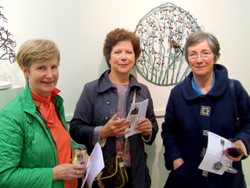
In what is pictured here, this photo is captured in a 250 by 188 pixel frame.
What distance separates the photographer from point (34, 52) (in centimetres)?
93

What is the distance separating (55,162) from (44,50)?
56 centimetres

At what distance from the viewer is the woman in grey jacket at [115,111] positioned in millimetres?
1419

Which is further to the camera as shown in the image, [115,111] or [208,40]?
[115,111]

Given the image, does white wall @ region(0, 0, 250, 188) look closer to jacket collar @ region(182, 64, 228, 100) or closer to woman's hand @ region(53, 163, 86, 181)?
jacket collar @ region(182, 64, 228, 100)

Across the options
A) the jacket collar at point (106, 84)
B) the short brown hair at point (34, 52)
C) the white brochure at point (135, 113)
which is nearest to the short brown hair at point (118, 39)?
the jacket collar at point (106, 84)

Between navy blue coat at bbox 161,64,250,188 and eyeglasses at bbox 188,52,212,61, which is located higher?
eyeglasses at bbox 188,52,212,61

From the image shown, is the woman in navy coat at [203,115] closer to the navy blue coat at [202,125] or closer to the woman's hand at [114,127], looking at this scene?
the navy blue coat at [202,125]

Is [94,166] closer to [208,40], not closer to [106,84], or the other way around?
[106,84]

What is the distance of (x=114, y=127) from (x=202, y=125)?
1.89 ft

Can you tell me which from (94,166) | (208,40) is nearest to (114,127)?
(94,166)

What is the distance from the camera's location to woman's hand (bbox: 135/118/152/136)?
1.40 meters

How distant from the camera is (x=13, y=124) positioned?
87cm

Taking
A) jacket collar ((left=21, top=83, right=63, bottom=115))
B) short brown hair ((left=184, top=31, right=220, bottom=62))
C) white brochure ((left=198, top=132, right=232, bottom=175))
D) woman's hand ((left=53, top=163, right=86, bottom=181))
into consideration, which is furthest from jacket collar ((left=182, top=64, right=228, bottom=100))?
jacket collar ((left=21, top=83, right=63, bottom=115))

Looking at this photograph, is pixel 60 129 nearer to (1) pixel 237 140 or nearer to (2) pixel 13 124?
(2) pixel 13 124
